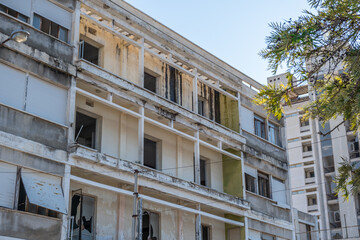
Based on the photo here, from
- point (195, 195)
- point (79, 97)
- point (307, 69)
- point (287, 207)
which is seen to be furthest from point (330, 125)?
point (307, 69)

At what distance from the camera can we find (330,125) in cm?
5906

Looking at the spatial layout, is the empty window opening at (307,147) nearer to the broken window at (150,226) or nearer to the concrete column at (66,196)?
the broken window at (150,226)

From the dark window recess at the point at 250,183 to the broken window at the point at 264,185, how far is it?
0.90m

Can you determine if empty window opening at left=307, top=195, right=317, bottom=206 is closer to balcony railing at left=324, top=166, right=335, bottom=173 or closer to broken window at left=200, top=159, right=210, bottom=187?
balcony railing at left=324, top=166, right=335, bottom=173

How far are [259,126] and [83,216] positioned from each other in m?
14.2

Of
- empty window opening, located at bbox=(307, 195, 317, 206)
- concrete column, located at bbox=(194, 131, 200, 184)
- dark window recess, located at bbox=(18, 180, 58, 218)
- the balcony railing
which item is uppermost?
the balcony railing

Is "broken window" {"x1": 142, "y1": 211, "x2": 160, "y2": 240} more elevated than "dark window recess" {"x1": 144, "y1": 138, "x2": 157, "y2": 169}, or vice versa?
"dark window recess" {"x1": 144, "y1": 138, "x2": 157, "y2": 169}

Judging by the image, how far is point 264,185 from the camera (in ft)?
104

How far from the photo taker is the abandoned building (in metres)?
19.0

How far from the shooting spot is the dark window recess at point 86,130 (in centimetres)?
2284

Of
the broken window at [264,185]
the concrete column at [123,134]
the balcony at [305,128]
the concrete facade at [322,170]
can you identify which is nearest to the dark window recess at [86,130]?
the concrete column at [123,134]

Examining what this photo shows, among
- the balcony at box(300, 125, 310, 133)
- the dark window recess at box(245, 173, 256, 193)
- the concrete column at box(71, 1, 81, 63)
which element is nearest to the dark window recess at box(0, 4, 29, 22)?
the concrete column at box(71, 1, 81, 63)

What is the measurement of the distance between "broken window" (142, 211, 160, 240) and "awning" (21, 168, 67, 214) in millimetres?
5619

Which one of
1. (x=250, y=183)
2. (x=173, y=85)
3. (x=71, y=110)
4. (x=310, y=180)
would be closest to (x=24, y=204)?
(x=71, y=110)
